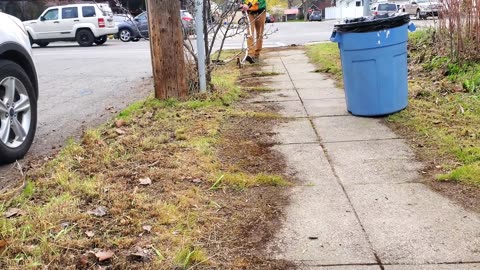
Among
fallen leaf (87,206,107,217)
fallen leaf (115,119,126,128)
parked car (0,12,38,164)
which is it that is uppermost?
parked car (0,12,38,164)

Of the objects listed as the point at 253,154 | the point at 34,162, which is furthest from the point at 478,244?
the point at 34,162

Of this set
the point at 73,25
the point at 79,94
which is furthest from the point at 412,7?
the point at 79,94

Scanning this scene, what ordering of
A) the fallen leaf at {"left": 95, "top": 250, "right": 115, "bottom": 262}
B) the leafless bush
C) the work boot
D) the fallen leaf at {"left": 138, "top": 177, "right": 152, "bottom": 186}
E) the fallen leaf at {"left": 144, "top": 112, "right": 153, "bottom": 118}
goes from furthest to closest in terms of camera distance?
the work boot → the leafless bush → the fallen leaf at {"left": 144, "top": 112, "right": 153, "bottom": 118} → the fallen leaf at {"left": 138, "top": 177, "right": 152, "bottom": 186} → the fallen leaf at {"left": 95, "top": 250, "right": 115, "bottom": 262}

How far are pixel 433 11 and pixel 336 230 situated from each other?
680 cm

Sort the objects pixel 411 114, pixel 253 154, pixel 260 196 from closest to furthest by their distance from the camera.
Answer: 1. pixel 260 196
2. pixel 253 154
3. pixel 411 114

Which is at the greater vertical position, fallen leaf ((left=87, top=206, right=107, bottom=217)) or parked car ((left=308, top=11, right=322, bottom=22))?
parked car ((left=308, top=11, right=322, bottom=22))

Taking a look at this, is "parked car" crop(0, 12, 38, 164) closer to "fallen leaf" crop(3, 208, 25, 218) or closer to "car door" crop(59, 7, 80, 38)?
"fallen leaf" crop(3, 208, 25, 218)

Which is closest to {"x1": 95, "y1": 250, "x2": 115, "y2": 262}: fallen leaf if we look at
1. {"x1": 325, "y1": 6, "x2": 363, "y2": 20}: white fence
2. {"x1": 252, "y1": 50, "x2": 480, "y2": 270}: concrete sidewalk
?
{"x1": 252, "y1": 50, "x2": 480, "y2": 270}: concrete sidewalk

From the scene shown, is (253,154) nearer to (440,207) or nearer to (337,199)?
(337,199)

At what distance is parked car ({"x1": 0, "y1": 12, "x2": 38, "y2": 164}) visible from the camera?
4422mm

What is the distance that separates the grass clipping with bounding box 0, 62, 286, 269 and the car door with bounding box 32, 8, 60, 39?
66.6 feet

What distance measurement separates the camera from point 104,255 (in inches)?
105

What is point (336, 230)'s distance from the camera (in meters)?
3.04

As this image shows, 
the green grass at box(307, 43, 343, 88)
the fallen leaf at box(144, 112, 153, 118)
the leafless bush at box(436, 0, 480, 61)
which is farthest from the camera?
the green grass at box(307, 43, 343, 88)
